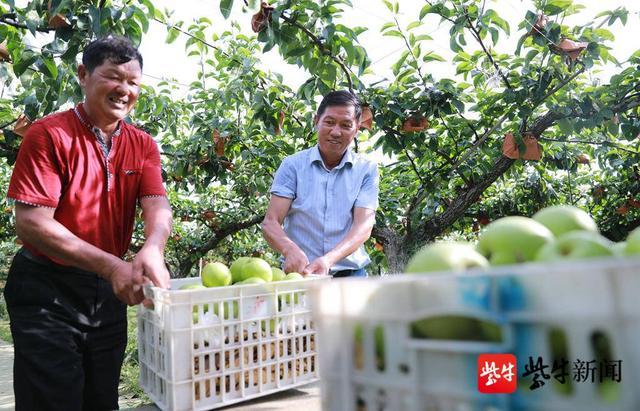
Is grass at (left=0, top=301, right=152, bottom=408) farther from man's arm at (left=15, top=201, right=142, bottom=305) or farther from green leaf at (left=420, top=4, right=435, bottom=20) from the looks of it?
green leaf at (left=420, top=4, right=435, bottom=20)

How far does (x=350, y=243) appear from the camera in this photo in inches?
72.0

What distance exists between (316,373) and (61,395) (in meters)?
0.72

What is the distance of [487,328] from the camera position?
17.9 inches

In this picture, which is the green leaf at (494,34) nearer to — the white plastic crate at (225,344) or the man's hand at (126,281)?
the white plastic crate at (225,344)

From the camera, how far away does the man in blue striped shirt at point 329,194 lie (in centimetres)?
198

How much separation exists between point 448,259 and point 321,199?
1450mm

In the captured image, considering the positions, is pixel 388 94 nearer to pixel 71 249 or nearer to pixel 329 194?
pixel 329 194

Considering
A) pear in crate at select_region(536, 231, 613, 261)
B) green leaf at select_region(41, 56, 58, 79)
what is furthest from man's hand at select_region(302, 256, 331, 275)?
green leaf at select_region(41, 56, 58, 79)

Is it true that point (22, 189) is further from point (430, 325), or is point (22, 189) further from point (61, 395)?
point (430, 325)

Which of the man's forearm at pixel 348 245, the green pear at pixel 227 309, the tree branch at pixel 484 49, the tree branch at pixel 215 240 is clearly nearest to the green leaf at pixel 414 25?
the tree branch at pixel 484 49

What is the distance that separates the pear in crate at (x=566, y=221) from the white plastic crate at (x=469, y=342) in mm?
252

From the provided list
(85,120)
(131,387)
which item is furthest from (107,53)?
(131,387)

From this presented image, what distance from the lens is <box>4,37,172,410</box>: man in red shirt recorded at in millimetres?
1323

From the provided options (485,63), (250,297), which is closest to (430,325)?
(250,297)
